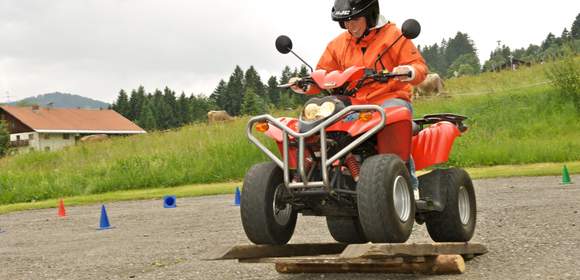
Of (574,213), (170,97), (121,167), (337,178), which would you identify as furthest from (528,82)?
(170,97)

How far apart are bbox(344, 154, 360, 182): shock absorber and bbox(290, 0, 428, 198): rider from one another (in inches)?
23.9

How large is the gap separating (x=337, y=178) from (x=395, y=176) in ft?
1.65

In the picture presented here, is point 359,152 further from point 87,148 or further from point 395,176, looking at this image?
point 87,148

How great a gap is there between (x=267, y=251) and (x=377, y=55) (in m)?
1.97

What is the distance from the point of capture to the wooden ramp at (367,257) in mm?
5246

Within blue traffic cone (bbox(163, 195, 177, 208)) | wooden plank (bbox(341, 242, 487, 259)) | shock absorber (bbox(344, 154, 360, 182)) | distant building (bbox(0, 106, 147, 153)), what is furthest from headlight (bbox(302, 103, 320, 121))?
distant building (bbox(0, 106, 147, 153))

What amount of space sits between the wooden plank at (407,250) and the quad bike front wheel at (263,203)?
0.87 metres

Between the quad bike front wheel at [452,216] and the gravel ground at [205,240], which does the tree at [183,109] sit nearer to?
the gravel ground at [205,240]

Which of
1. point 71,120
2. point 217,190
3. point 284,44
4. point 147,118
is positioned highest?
point 147,118

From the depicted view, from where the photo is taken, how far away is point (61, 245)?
991cm

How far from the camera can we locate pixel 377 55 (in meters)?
6.28

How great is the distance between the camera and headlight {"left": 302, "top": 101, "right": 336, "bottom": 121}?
5.49 metres

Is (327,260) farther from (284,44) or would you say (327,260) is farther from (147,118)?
(147,118)

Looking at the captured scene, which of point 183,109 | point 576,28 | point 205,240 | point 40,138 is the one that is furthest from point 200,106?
point 205,240
